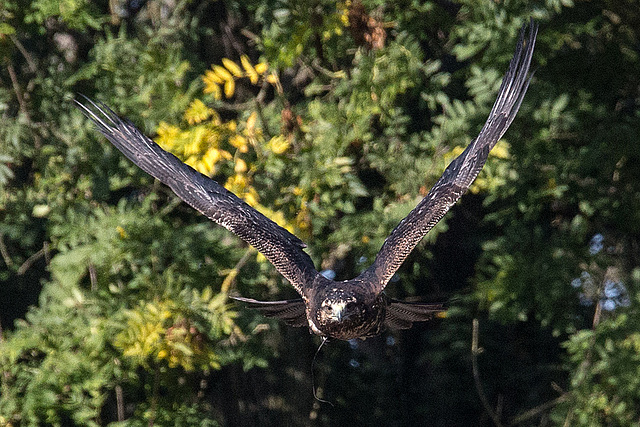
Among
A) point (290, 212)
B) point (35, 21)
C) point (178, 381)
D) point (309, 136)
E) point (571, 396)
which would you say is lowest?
point (571, 396)

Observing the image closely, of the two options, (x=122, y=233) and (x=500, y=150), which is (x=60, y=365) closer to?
(x=122, y=233)

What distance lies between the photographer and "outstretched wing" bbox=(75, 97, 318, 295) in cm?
434

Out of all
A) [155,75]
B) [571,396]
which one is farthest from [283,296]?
[571,396]

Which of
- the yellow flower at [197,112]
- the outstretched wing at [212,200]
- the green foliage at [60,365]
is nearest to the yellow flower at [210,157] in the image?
the yellow flower at [197,112]

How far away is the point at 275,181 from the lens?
550 cm

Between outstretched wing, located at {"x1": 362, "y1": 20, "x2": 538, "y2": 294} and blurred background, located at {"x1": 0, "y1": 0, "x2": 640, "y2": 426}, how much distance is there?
1169mm

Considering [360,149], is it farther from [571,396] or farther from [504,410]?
[504,410]

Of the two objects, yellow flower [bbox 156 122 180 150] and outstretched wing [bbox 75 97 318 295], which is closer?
outstretched wing [bbox 75 97 318 295]

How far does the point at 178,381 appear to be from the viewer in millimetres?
5828

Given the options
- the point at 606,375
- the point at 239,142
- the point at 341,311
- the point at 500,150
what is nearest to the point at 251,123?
the point at 239,142

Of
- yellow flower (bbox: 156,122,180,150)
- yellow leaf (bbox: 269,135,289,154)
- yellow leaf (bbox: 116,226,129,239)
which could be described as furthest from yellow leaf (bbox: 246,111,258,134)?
yellow leaf (bbox: 116,226,129,239)

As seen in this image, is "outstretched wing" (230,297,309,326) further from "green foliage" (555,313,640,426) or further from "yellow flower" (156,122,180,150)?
"green foliage" (555,313,640,426)

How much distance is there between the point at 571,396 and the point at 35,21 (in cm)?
395

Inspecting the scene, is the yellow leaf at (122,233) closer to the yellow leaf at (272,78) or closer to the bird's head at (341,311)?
the yellow leaf at (272,78)
